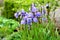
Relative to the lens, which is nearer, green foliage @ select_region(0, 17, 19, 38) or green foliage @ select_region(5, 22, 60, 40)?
Result: green foliage @ select_region(5, 22, 60, 40)

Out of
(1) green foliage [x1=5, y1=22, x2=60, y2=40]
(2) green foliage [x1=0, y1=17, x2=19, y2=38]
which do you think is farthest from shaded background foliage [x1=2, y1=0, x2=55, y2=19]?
(1) green foliage [x1=5, y1=22, x2=60, y2=40]

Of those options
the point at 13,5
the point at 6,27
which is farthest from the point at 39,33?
the point at 13,5

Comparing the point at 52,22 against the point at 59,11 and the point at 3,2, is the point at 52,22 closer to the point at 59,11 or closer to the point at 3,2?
the point at 59,11

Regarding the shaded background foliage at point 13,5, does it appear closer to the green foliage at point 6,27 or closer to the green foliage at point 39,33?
the green foliage at point 6,27

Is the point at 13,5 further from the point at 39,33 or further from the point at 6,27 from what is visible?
the point at 39,33

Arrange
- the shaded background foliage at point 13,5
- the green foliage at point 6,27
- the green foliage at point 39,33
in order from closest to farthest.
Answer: the green foliage at point 39,33 → the green foliage at point 6,27 → the shaded background foliage at point 13,5

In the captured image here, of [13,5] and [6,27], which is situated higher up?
[13,5]

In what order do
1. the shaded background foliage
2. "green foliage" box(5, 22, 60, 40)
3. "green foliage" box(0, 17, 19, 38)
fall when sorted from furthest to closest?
1. the shaded background foliage
2. "green foliage" box(0, 17, 19, 38)
3. "green foliage" box(5, 22, 60, 40)

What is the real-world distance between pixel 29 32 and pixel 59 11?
1.67 meters

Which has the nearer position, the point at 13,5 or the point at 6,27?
the point at 6,27

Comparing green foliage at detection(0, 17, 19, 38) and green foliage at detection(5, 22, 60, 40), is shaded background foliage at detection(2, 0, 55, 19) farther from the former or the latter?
green foliage at detection(5, 22, 60, 40)

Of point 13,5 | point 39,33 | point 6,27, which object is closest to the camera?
point 39,33

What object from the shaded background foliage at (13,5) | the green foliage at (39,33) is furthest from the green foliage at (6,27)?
the green foliage at (39,33)

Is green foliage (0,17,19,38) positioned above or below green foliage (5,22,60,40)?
below
